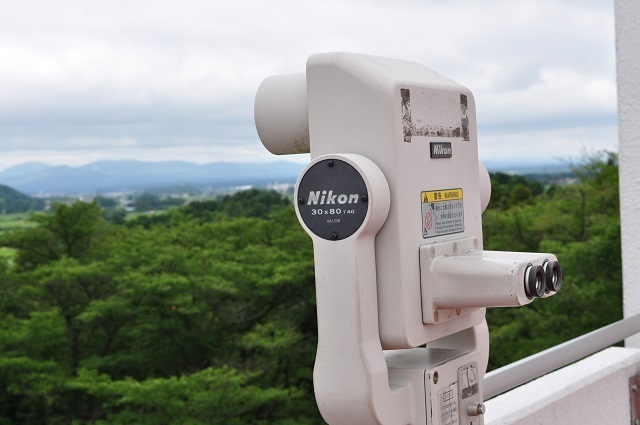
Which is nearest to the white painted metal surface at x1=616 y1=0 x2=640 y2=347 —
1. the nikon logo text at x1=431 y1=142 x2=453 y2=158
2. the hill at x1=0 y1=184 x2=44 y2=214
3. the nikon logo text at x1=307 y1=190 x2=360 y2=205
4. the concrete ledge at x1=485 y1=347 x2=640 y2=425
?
the concrete ledge at x1=485 y1=347 x2=640 y2=425

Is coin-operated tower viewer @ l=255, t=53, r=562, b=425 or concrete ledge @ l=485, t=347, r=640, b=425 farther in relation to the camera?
concrete ledge @ l=485, t=347, r=640, b=425

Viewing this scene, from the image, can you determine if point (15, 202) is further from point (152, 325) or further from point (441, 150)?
point (441, 150)

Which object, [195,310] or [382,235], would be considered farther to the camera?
[195,310]

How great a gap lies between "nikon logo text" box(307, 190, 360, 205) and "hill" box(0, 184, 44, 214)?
9958 mm

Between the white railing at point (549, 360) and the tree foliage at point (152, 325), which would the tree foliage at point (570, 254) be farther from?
the white railing at point (549, 360)

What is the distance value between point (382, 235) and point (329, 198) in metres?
0.08

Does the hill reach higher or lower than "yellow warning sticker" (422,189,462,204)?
lower

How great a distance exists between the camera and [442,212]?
114 cm

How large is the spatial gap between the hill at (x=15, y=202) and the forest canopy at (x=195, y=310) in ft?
1.26

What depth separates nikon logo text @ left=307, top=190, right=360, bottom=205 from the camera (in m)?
1.04

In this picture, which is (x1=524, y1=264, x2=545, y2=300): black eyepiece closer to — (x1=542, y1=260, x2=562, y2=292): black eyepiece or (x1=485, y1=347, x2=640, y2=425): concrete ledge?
(x1=542, y1=260, x2=562, y2=292): black eyepiece

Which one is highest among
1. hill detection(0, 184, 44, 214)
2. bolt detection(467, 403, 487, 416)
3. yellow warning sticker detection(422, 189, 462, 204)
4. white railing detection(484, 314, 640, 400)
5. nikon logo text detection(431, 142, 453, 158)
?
nikon logo text detection(431, 142, 453, 158)

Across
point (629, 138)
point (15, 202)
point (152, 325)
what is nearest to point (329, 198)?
point (629, 138)

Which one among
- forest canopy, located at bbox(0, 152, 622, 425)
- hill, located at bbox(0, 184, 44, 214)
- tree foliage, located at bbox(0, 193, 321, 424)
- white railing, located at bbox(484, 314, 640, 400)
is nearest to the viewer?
white railing, located at bbox(484, 314, 640, 400)
